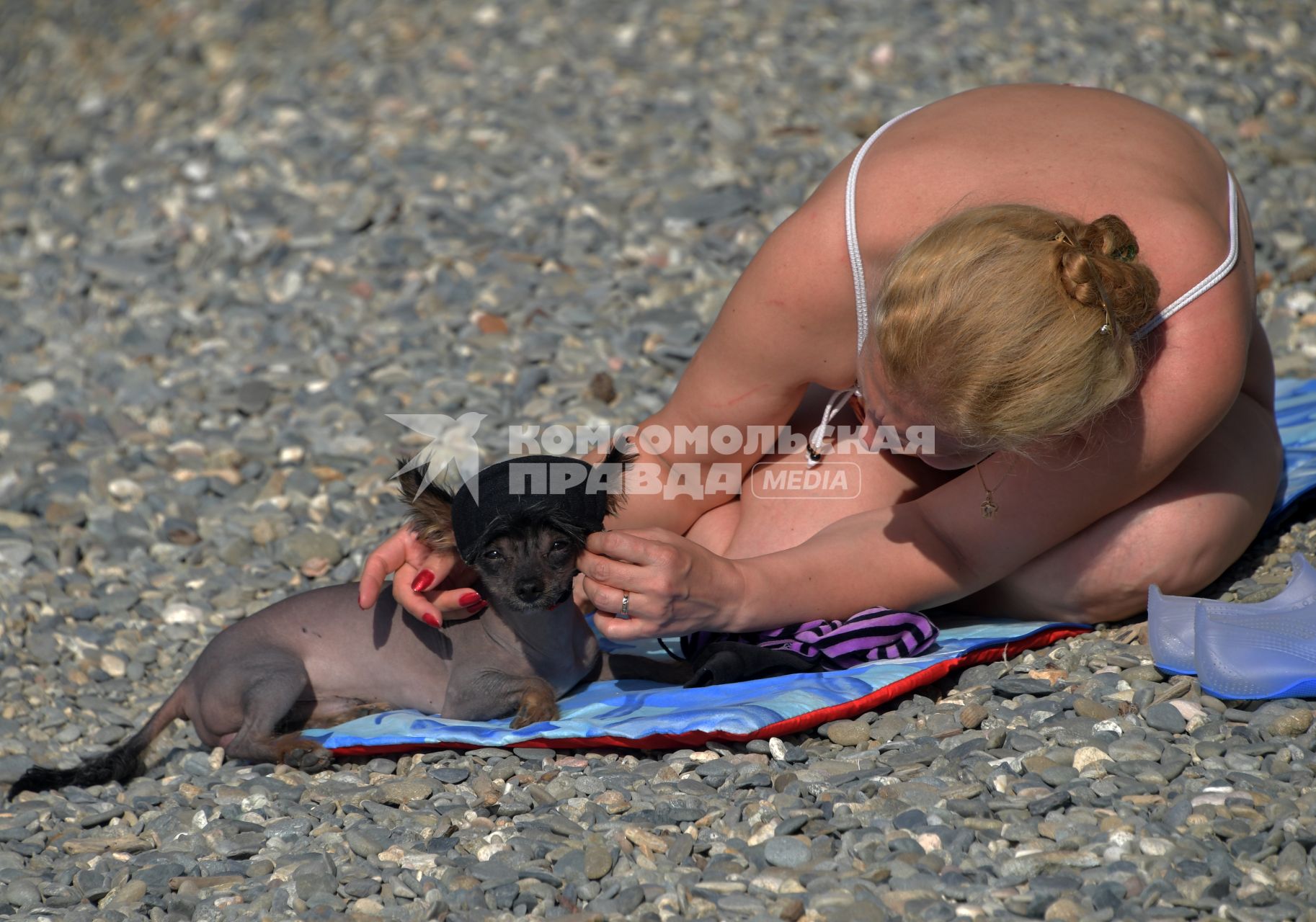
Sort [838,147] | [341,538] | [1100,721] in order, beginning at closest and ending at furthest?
[1100,721] < [341,538] < [838,147]

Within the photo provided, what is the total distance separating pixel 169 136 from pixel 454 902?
7.37 m

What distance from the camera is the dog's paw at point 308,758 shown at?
12.6 ft

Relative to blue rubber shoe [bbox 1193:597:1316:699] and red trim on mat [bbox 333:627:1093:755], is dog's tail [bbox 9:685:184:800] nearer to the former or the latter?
red trim on mat [bbox 333:627:1093:755]

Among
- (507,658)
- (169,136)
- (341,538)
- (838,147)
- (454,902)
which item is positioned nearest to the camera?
(454,902)

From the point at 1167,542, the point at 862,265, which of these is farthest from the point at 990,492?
the point at 862,265

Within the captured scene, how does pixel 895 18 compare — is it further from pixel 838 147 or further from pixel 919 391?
pixel 919 391

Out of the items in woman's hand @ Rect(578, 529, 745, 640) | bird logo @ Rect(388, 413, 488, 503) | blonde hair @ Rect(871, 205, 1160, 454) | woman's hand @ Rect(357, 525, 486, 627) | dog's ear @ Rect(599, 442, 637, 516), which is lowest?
bird logo @ Rect(388, 413, 488, 503)

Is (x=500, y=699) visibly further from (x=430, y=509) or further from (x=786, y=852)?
(x=786, y=852)

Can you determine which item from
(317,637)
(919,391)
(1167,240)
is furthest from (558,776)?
(1167,240)

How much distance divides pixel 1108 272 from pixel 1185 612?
46.4 inches

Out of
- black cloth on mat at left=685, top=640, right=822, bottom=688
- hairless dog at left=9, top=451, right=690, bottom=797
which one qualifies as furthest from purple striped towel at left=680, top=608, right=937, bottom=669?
hairless dog at left=9, top=451, right=690, bottom=797

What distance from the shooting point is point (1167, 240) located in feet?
10.9

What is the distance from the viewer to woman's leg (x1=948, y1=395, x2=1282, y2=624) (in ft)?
12.6

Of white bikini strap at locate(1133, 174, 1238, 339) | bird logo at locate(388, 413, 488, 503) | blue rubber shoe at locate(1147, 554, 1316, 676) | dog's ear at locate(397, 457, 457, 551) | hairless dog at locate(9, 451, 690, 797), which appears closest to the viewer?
white bikini strap at locate(1133, 174, 1238, 339)
